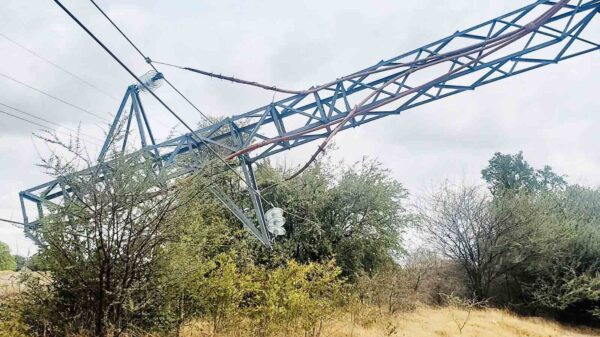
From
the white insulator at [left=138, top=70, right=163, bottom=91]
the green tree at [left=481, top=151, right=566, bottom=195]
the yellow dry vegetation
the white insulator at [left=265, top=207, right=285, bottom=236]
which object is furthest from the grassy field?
the green tree at [left=481, top=151, right=566, bottom=195]

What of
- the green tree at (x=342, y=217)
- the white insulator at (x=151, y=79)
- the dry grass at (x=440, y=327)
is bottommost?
the dry grass at (x=440, y=327)

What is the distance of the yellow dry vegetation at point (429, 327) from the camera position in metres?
9.32

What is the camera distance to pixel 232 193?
1479cm

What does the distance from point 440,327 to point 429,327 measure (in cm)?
36

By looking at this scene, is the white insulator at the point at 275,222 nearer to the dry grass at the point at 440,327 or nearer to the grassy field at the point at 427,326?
the grassy field at the point at 427,326

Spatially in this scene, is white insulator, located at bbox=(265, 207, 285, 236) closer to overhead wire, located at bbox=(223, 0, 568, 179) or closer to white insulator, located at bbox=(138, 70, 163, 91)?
overhead wire, located at bbox=(223, 0, 568, 179)

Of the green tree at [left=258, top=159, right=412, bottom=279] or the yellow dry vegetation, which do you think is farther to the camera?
the green tree at [left=258, top=159, right=412, bottom=279]

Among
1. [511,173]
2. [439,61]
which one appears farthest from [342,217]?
[511,173]

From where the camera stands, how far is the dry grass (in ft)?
32.9

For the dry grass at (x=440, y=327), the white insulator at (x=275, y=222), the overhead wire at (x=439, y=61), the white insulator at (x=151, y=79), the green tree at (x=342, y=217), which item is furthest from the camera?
the green tree at (x=342, y=217)

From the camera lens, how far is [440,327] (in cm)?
1230

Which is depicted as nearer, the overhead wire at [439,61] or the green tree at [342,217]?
the overhead wire at [439,61]

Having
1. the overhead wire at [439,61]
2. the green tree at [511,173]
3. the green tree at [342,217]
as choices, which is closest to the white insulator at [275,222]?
the overhead wire at [439,61]

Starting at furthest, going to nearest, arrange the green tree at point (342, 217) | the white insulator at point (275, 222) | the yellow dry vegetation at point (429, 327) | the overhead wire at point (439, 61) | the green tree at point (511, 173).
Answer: the green tree at point (511, 173)
the green tree at point (342, 217)
the yellow dry vegetation at point (429, 327)
the white insulator at point (275, 222)
the overhead wire at point (439, 61)
